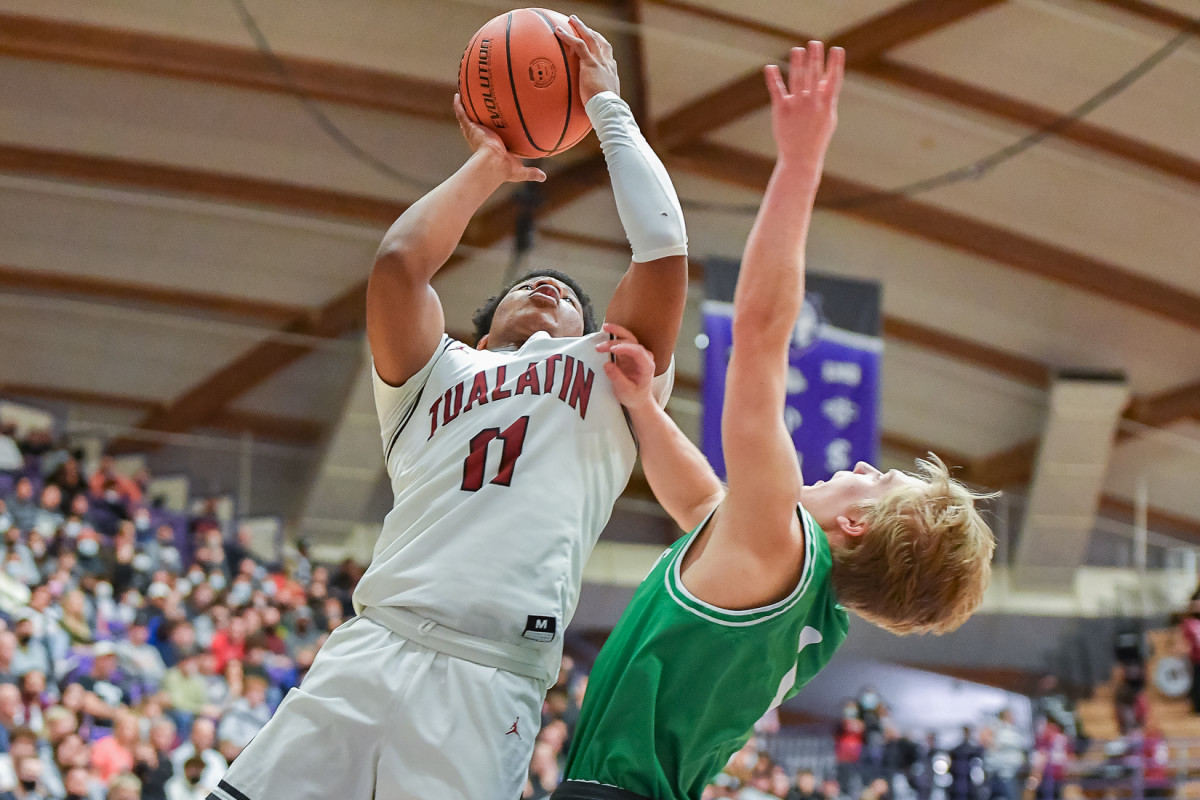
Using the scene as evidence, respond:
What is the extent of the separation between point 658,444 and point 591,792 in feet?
2.59

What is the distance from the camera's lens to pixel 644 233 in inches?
111

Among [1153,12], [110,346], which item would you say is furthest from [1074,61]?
[110,346]

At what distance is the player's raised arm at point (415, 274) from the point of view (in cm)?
284

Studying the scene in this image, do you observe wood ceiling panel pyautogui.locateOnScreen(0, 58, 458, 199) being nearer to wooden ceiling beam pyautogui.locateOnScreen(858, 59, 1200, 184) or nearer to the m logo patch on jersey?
wooden ceiling beam pyautogui.locateOnScreen(858, 59, 1200, 184)

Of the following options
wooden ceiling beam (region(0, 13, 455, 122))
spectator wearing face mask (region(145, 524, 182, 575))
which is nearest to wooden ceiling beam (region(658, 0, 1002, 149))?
wooden ceiling beam (region(0, 13, 455, 122))

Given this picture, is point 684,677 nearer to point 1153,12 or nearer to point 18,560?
point 18,560

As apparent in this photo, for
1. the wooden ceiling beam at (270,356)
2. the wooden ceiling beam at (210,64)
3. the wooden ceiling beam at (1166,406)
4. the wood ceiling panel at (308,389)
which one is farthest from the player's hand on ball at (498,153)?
the wooden ceiling beam at (1166,406)

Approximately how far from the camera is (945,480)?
2.64 m

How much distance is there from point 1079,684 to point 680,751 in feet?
56.0

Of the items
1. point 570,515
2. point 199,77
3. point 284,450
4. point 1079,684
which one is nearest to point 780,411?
point 570,515

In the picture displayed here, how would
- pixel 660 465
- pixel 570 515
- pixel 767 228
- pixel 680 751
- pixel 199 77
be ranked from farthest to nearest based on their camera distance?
1. pixel 199 77
2. pixel 660 465
3. pixel 570 515
4. pixel 680 751
5. pixel 767 228

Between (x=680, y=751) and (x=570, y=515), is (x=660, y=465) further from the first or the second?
(x=680, y=751)

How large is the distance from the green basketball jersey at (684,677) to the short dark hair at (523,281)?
0.88 metres

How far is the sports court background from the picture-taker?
12289 mm
